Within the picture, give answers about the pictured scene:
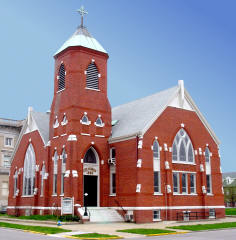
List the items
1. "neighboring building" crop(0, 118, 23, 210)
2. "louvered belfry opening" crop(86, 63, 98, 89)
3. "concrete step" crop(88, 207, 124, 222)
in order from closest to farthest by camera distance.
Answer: "concrete step" crop(88, 207, 124, 222)
"louvered belfry opening" crop(86, 63, 98, 89)
"neighboring building" crop(0, 118, 23, 210)

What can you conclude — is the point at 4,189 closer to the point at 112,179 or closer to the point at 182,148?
the point at 112,179

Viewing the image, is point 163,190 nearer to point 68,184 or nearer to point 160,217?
point 160,217

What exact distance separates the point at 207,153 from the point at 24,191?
20.9 meters

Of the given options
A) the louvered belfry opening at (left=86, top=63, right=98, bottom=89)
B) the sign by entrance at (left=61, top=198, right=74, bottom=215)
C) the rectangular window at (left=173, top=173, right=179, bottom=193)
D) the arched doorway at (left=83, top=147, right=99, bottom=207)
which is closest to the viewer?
the sign by entrance at (left=61, top=198, right=74, bottom=215)

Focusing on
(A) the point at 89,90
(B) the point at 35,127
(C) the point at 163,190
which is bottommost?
(C) the point at 163,190

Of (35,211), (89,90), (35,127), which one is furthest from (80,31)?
(35,211)

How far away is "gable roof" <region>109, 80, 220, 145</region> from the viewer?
3547 cm

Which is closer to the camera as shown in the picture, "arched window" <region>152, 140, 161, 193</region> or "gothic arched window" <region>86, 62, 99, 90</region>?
"arched window" <region>152, 140, 161, 193</region>

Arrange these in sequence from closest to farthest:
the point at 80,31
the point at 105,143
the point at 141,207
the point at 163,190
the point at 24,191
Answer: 1. the point at 141,207
2. the point at 163,190
3. the point at 105,143
4. the point at 80,31
5. the point at 24,191

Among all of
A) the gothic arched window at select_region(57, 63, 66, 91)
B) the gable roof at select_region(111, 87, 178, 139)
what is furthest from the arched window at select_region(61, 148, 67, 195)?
the gothic arched window at select_region(57, 63, 66, 91)

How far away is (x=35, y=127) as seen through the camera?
1673 inches

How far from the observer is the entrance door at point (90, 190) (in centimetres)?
3606

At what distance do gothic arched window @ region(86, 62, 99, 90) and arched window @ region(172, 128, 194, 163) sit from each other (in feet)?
31.8

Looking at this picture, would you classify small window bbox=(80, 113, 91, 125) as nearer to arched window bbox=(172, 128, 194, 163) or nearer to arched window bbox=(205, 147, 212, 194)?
arched window bbox=(172, 128, 194, 163)
